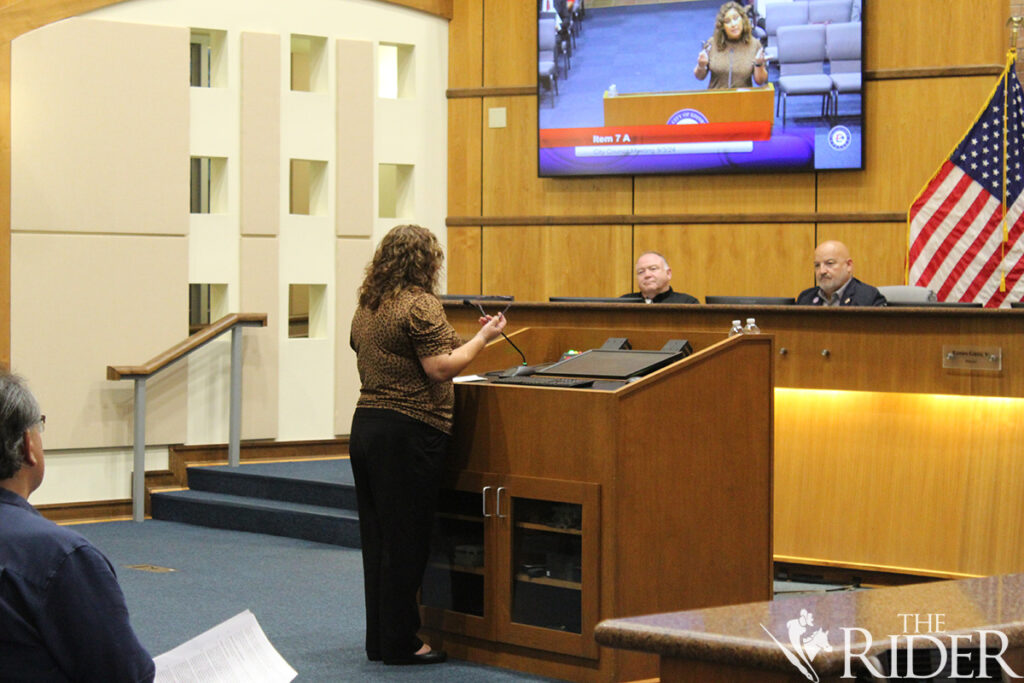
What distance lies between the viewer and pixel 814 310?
5152 millimetres

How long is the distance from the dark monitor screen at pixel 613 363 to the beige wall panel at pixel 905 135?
3.57 metres

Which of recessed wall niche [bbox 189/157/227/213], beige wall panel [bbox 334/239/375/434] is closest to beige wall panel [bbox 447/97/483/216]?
beige wall panel [bbox 334/239/375/434]

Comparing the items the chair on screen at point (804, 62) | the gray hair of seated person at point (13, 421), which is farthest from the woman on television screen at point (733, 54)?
the gray hair of seated person at point (13, 421)

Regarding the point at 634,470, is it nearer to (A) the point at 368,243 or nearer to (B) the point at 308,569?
(B) the point at 308,569

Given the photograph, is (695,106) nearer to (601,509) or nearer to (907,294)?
(907,294)

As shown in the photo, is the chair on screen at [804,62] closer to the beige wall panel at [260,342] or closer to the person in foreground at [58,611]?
the beige wall panel at [260,342]

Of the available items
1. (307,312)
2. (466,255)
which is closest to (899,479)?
(466,255)

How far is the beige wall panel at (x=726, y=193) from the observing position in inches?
289

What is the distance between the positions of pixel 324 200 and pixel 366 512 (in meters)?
4.04

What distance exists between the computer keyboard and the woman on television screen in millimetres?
3867

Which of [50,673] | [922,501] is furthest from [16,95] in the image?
[50,673]

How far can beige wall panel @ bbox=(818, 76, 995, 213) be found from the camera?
22.9 ft

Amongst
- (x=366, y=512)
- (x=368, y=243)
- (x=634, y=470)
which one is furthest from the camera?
(x=368, y=243)

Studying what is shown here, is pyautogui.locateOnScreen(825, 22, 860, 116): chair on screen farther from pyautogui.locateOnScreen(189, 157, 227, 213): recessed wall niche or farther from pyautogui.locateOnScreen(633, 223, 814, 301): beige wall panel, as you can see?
pyautogui.locateOnScreen(189, 157, 227, 213): recessed wall niche
